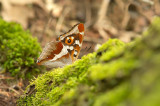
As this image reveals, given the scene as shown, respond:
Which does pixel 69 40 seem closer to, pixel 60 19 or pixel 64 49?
pixel 64 49

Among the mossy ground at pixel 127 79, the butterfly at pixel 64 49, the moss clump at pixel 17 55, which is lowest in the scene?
the mossy ground at pixel 127 79

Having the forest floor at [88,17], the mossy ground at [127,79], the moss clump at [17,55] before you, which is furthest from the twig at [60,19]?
the mossy ground at [127,79]

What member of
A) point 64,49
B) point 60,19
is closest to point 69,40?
point 64,49

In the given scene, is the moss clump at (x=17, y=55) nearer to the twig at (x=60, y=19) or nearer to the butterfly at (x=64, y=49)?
the butterfly at (x=64, y=49)

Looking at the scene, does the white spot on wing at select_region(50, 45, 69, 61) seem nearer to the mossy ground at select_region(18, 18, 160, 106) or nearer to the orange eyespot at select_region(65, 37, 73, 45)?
the orange eyespot at select_region(65, 37, 73, 45)

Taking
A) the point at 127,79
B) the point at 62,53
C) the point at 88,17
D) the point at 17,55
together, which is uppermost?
the point at 88,17

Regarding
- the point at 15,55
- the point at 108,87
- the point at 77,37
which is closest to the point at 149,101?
the point at 108,87

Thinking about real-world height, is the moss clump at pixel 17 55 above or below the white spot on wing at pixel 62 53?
above
